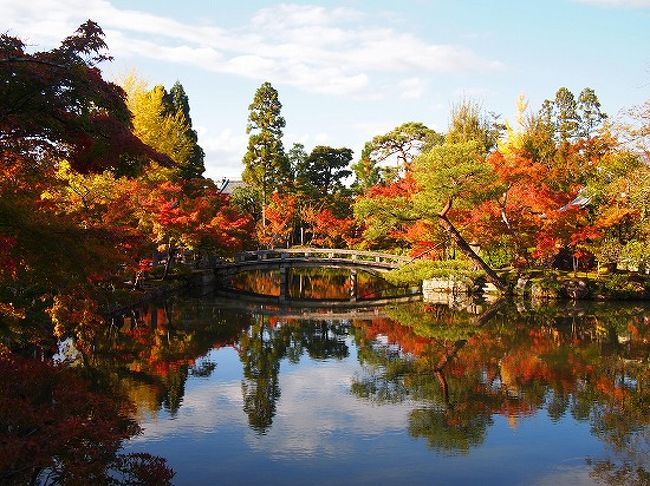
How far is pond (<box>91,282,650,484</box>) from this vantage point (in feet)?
31.4

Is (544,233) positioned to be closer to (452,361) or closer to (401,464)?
(452,361)

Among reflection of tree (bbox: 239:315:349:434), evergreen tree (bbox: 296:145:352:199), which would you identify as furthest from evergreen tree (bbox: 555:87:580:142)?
reflection of tree (bbox: 239:315:349:434)

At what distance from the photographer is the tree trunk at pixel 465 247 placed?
25.6 meters

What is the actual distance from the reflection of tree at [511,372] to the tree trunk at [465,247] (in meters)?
4.07

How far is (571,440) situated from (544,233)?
1863 cm

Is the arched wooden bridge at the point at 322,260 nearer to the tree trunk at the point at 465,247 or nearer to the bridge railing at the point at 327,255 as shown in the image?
the bridge railing at the point at 327,255

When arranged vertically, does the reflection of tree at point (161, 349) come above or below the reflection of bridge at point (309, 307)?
below

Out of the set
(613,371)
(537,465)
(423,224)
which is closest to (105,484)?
(537,465)

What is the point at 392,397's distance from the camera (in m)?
13.2

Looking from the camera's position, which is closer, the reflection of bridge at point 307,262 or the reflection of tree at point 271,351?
the reflection of tree at point 271,351

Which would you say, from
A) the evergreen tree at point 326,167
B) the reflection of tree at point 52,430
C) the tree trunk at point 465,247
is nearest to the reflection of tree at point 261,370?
the reflection of tree at point 52,430

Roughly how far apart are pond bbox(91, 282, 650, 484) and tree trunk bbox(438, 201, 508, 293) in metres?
4.72

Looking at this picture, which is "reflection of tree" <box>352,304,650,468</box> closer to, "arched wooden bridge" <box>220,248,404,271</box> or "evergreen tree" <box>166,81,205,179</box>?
"arched wooden bridge" <box>220,248,404,271</box>

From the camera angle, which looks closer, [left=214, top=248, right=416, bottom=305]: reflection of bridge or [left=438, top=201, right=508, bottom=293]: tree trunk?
[left=438, top=201, right=508, bottom=293]: tree trunk
